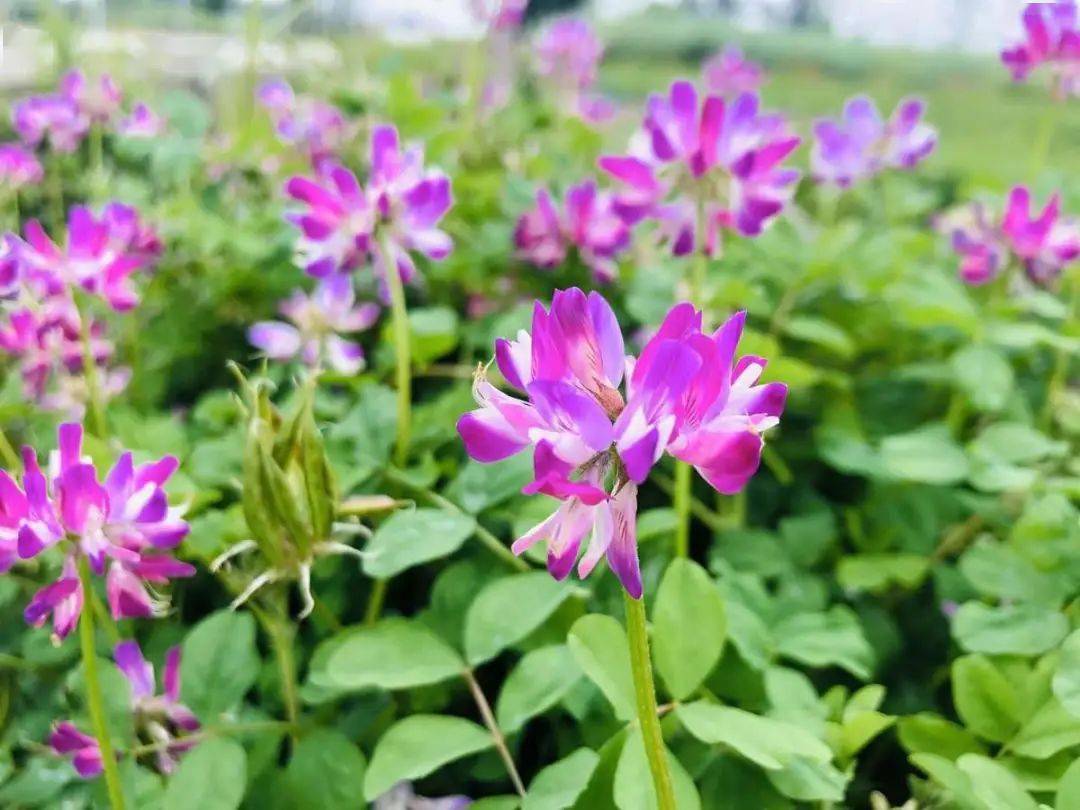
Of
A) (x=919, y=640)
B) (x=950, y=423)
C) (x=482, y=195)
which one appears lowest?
(x=919, y=640)

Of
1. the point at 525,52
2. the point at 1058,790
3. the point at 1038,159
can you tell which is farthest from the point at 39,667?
the point at 525,52

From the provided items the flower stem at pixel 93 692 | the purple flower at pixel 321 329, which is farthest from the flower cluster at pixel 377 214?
the flower stem at pixel 93 692

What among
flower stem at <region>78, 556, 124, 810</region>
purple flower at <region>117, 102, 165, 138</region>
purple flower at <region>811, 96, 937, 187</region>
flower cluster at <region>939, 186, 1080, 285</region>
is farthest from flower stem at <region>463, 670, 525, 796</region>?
purple flower at <region>117, 102, 165, 138</region>

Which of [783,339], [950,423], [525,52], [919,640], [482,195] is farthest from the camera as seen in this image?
[525,52]

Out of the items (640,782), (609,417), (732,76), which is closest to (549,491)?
(609,417)

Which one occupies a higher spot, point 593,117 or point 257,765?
point 593,117

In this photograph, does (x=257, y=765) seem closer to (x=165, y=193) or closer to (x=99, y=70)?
(x=165, y=193)

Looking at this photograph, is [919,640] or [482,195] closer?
[919,640]
